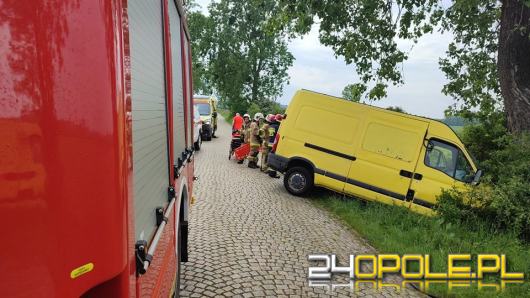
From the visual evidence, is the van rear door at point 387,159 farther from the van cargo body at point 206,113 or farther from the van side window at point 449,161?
the van cargo body at point 206,113

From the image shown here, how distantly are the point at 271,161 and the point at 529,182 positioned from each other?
529 centimetres

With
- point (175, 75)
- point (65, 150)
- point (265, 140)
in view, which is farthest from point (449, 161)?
point (65, 150)

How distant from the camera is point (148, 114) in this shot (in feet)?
6.50

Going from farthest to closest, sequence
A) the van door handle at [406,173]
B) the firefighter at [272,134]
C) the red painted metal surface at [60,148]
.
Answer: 1. the firefighter at [272,134]
2. the van door handle at [406,173]
3. the red painted metal surface at [60,148]

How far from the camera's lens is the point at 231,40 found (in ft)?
141

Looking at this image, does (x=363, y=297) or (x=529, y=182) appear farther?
(x=529, y=182)

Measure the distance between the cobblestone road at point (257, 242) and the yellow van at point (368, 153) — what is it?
3.00 feet

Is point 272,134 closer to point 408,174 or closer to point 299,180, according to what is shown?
point 299,180

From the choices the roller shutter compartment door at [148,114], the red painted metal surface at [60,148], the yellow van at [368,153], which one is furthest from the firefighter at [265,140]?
the red painted metal surface at [60,148]

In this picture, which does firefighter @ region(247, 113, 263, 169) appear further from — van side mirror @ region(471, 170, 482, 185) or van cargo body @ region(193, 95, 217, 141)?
van cargo body @ region(193, 95, 217, 141)

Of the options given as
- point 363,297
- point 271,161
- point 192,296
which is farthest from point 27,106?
point 271,161

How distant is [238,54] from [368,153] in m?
37.0

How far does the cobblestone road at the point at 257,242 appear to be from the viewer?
4.75 metres

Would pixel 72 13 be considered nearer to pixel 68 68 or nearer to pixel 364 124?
pixel 68 68
